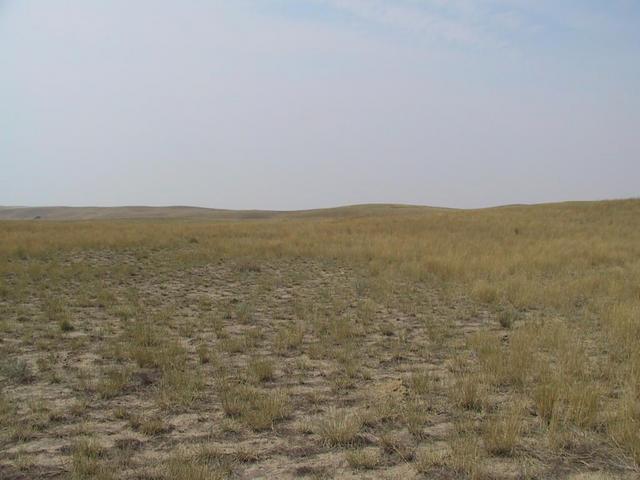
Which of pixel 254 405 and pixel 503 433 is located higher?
pixel 503 433

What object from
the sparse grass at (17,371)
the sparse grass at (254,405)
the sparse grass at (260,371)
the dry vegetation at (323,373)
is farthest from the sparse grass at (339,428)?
the sparse grass at (17,371)

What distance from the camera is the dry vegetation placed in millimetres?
3717

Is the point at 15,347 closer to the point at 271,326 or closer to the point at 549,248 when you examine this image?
the point at 271,326

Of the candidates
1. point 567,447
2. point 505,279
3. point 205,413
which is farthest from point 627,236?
point 205,413

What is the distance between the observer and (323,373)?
573 centimetres

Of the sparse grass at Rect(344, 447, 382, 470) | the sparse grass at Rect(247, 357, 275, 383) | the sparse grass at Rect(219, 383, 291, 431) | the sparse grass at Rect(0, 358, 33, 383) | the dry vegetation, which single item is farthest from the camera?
the sparse grass at Rect(0, 358, 33, 383)

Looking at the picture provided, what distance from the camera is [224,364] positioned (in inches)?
239

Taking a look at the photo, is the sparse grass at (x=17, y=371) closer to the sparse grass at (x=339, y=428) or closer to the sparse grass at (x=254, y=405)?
→ the sparse grass at (x=254, y=405)

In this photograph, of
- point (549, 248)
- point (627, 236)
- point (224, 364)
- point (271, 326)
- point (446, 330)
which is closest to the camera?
point (224, 364)

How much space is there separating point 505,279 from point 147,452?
10129 mm

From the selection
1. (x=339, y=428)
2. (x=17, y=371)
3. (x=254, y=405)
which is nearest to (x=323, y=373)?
(x=254, y=405)

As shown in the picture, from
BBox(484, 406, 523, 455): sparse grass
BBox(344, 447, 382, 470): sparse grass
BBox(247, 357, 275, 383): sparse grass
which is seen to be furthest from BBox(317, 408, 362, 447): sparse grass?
BBox(247, 357, 275, 383): sparse grass

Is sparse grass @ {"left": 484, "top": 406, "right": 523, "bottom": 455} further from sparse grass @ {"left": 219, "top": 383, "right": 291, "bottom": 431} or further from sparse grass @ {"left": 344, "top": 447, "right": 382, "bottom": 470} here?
sparse grass @ {"left": 219, "top": 383, "right": 291, "bottom": 431}

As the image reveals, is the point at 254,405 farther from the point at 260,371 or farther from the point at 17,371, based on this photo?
the point at 17,371
